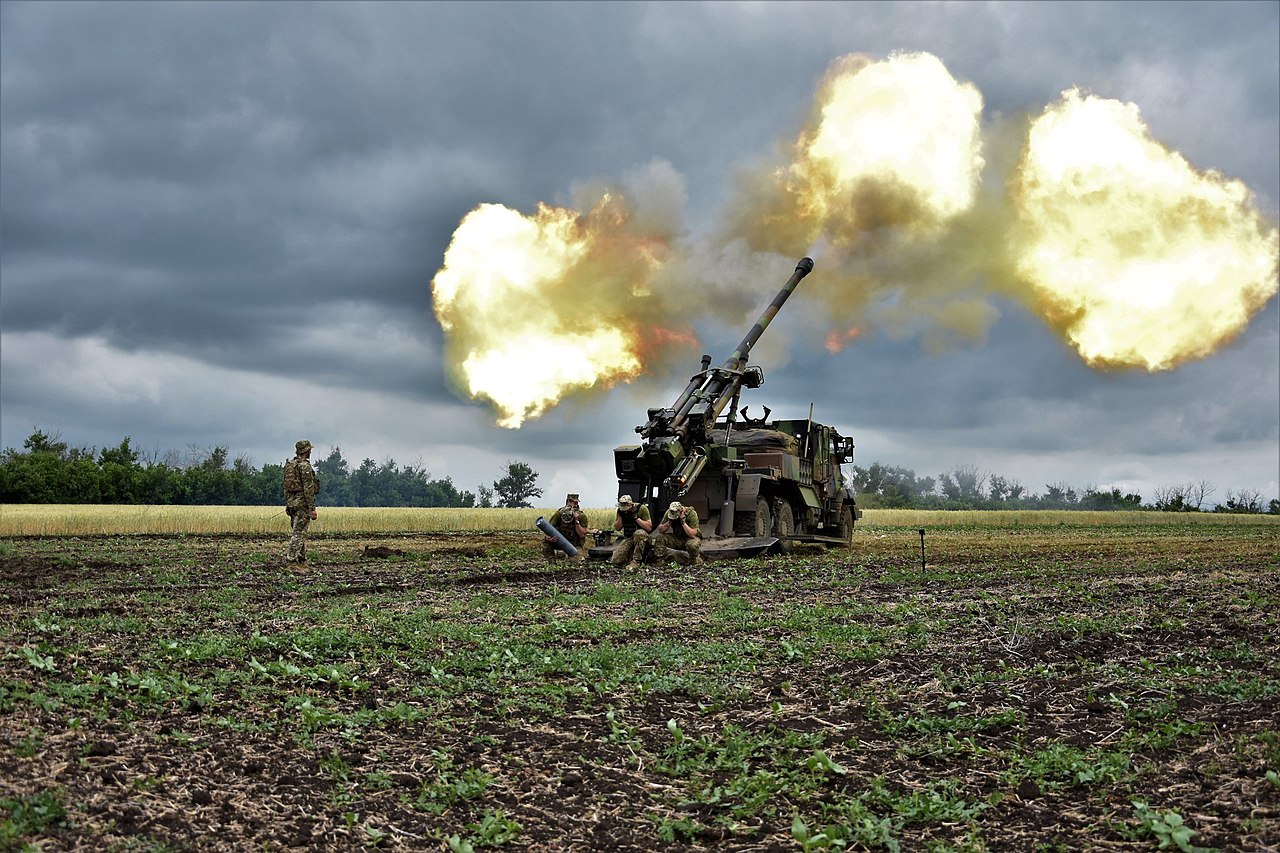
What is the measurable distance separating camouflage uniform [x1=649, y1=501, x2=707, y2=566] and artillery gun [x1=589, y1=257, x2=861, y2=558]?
1.03 m

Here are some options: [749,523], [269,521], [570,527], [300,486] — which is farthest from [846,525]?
[269,521]

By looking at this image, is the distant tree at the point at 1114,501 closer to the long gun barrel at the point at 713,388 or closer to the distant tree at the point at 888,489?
the distant tree at the point at 888,489

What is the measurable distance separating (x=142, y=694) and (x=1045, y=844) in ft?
22.2

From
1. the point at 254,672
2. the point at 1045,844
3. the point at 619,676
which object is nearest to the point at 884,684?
the point at 619,676

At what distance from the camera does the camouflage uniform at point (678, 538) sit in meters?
21.3

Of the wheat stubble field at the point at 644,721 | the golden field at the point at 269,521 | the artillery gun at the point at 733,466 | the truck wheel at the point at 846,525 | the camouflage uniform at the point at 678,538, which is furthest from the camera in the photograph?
the golden field at the point at 269,521

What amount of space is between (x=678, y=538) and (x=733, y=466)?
3177 millimetres

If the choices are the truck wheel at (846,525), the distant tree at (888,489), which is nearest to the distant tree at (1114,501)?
the distant tree at (888,489)

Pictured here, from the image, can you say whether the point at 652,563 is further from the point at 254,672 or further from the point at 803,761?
the point at 803,761

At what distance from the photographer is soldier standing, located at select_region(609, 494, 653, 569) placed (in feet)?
68.6

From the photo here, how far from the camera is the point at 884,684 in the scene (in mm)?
9797

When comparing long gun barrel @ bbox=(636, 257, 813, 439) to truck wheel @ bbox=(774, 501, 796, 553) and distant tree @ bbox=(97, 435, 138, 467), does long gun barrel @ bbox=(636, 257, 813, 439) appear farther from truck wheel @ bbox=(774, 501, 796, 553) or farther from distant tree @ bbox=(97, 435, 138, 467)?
distant tree @ bbox=(97, 435, 138, 467)

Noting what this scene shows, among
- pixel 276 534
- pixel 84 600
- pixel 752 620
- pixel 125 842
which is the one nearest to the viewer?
pixel 125 842

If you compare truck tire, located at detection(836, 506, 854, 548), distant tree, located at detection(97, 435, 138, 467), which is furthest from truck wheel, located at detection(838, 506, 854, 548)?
distant tree, located at detection(97, 435, 138, 467)
